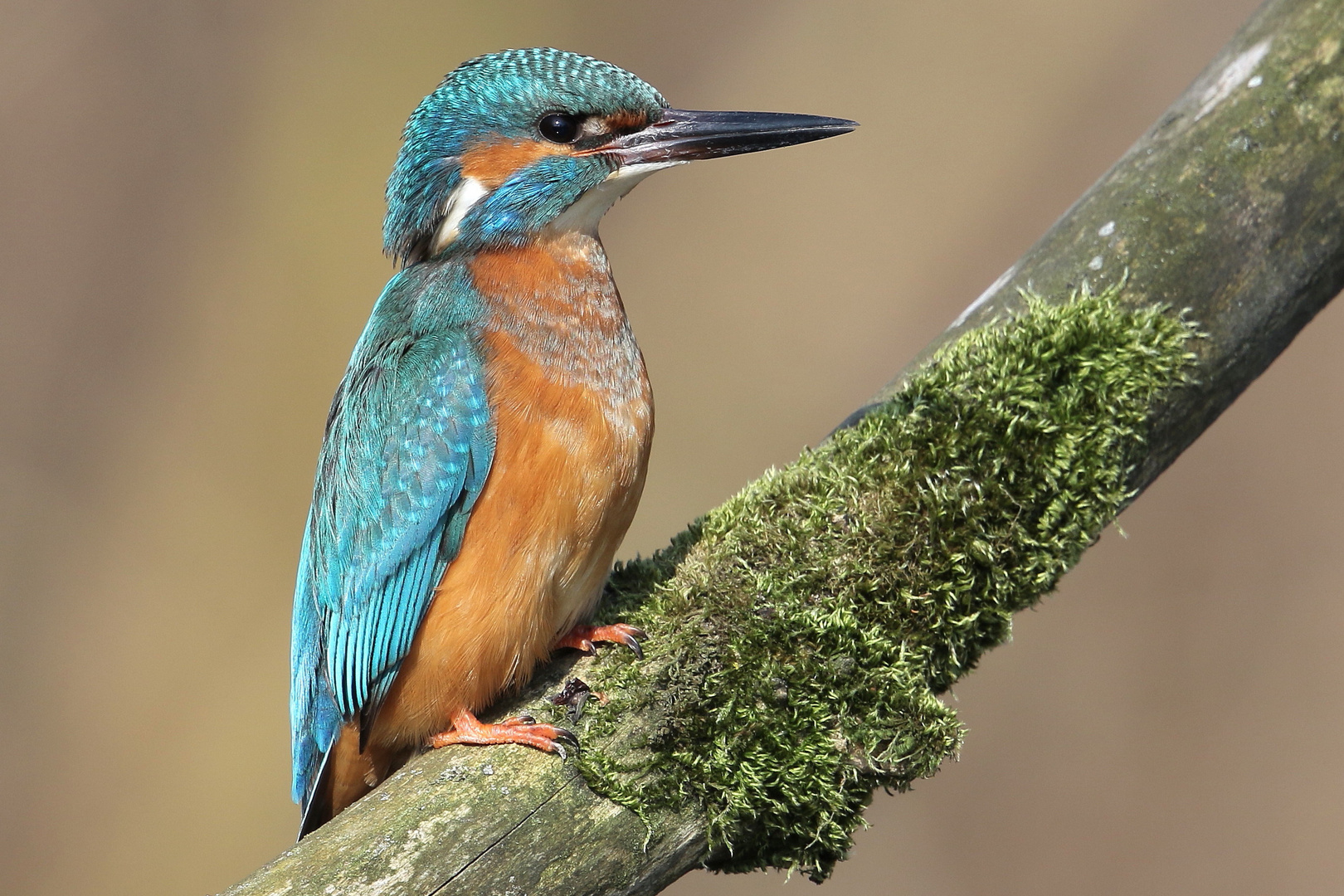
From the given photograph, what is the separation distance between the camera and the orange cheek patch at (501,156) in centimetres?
272

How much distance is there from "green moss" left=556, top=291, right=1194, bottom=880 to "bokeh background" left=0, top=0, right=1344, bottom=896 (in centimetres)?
318

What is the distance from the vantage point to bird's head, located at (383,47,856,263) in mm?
2695

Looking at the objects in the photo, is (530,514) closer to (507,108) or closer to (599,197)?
(599,197)

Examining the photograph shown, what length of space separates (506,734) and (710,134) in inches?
59.2

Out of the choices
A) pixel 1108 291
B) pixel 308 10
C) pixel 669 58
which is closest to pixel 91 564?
pixel 308 10

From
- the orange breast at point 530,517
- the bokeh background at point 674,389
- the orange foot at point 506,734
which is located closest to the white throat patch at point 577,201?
the orange breast at point 530,517

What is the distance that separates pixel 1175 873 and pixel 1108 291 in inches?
142

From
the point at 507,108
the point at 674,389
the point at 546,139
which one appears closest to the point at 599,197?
the point at 546,139

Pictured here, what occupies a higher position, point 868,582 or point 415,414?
point 415,414

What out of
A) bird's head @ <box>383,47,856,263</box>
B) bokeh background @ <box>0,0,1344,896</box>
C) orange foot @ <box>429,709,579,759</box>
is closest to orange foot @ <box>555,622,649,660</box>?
orange foot @ <box>429,709,579,759</box>

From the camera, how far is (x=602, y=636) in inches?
98.8

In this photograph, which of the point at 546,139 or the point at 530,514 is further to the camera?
the point at 546,139

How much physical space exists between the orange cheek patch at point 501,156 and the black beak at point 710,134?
0.47ft

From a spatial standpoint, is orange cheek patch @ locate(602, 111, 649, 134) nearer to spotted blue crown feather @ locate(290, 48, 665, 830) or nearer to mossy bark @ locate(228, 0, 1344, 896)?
spotted blue crown feather @ locate(290, 48, 665, 830)
